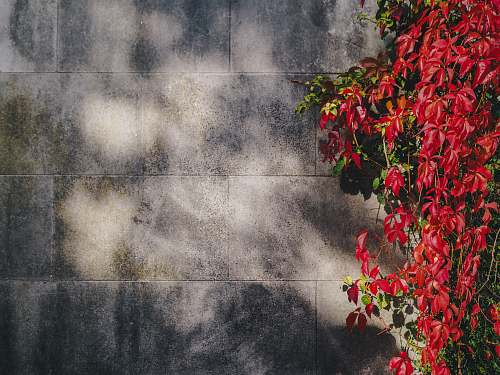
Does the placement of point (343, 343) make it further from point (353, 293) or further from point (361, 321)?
point (353, 293)

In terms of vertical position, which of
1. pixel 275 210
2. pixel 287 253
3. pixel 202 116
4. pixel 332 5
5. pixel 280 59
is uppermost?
pixel 332 5

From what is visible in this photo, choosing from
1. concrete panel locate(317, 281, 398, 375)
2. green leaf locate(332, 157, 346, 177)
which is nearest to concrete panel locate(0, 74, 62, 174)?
green leaf locate(332, 157, 346, 177)

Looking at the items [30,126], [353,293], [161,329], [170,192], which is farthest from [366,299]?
[30,126]

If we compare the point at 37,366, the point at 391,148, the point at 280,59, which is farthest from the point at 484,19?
the point at 37,366

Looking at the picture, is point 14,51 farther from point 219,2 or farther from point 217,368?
point 217,368

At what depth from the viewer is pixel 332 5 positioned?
10.7ft

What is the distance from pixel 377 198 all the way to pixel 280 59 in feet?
4.42

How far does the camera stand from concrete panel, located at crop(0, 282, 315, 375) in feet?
10.8

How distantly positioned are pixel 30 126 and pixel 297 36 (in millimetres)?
2230

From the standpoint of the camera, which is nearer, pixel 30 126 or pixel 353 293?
pixel 353 293

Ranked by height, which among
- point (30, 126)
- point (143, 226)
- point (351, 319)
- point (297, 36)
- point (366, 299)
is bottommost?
point (351, 319)

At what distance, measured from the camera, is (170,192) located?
10.7 feet

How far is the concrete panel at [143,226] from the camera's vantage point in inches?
129

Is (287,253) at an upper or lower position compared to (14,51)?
lower
